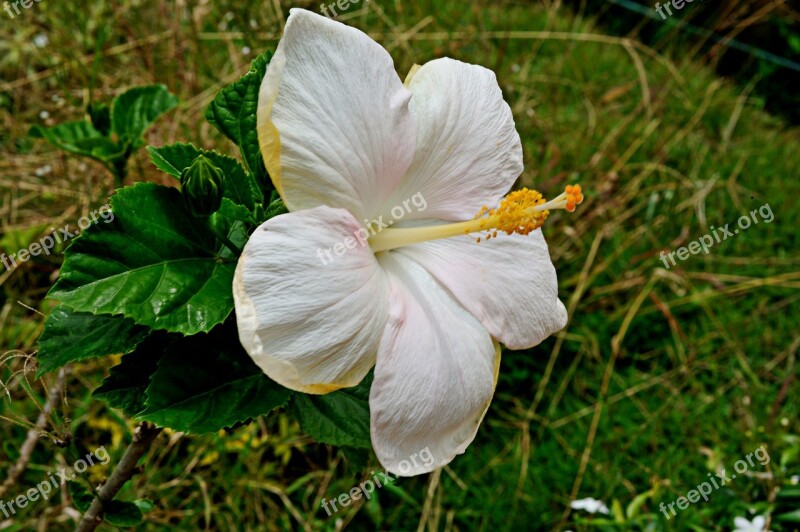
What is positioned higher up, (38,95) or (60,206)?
(38,95)

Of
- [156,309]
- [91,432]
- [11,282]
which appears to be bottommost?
[91,432]

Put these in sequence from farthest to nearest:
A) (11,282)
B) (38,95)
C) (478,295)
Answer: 1. (38,95)
2. (11,282)
3. (478,295)

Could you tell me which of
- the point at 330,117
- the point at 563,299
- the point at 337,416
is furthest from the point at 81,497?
the point at 563,299

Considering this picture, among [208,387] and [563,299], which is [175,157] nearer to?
[208,387]

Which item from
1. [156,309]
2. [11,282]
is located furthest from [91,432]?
[156,309]

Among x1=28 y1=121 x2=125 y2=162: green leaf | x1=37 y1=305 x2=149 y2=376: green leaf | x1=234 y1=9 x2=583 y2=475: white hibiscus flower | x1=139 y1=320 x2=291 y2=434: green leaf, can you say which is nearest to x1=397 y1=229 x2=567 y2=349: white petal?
x1=234 y1=9 x2=583 y2=475: white hibiscus flower

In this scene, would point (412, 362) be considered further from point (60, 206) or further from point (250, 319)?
point (60, 206)
